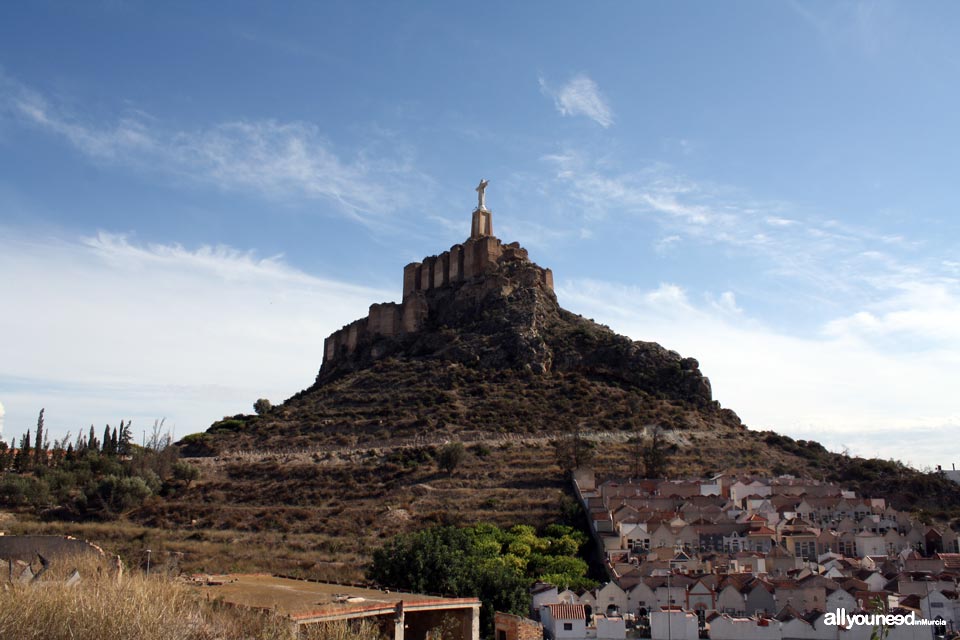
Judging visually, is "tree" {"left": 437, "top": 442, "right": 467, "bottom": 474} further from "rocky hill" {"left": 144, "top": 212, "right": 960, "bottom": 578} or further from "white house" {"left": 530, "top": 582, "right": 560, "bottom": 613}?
"white house" {"left": 530, "top": 582, "right": 560, "bottom": 613}

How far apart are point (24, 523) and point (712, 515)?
26.8m

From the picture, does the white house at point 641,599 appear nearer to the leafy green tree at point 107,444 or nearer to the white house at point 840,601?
the white house at point 840,601

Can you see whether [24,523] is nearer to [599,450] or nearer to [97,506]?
[97,506]

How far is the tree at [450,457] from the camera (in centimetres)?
3725

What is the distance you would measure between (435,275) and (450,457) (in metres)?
27.4

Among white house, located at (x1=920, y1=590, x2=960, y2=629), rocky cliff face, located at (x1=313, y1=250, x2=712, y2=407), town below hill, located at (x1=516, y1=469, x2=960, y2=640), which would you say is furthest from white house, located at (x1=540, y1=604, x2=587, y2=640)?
rocky cliff face, located at (x1=313, y1=250, x2=712, y2=407)

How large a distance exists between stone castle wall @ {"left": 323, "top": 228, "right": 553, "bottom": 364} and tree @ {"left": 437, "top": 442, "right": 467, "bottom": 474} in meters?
22.6

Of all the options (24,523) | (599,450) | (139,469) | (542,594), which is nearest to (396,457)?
(599,450)

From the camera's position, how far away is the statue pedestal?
6259 centimetres

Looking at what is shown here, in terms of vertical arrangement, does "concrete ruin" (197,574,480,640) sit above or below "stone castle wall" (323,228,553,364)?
below

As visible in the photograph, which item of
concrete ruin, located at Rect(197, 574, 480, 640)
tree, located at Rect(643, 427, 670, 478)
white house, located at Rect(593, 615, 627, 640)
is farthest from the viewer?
tree, located at Rect(643, 427, 670, 478)

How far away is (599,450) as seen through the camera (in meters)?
41.2

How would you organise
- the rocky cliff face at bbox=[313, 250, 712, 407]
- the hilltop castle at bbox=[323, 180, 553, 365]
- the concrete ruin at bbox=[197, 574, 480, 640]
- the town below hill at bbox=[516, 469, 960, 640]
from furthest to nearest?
the hilltop castle at bbox=[323, 180, 553, 365] < the rocky cliff face at bbox=[313, 250, 712, 407] < the town below hill at bbox=[516, 469, 960, 640] < the concrete ruin at bbox=[197, 574, 480, 640]

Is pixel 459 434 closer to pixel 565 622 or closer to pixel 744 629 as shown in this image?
pixel 565 622
